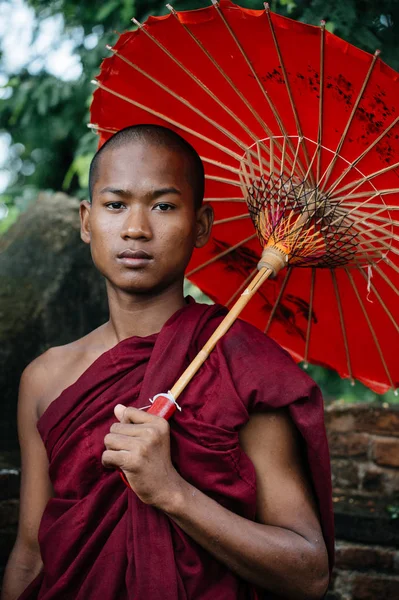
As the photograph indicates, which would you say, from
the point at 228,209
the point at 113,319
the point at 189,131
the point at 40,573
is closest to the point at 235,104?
the point at 189,131

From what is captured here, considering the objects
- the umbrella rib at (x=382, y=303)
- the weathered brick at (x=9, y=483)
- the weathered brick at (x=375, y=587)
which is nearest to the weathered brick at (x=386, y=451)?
the weathered brick at (x=375, y=587)

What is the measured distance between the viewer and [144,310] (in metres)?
2.31

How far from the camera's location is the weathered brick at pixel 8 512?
294 centimetres

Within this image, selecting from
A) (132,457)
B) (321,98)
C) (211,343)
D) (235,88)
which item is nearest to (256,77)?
(235,88)

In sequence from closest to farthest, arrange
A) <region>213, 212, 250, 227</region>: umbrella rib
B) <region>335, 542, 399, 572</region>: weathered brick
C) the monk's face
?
the monk's face, <region>213, 212, 250, 227</region>: umbrella rib, <region>335, 542, 399, 572</region>: weathered brick

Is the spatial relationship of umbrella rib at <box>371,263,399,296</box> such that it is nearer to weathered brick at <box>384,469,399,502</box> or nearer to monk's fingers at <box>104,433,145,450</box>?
monk's fingers at <box>104,433,145,450</box>

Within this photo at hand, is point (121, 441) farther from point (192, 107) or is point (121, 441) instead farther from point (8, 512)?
point (8, 512)

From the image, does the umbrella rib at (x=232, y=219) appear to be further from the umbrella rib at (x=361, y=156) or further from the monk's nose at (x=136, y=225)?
the monk's nose at (x=136, y=225)

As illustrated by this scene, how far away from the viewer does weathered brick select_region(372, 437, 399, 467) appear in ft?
11.7

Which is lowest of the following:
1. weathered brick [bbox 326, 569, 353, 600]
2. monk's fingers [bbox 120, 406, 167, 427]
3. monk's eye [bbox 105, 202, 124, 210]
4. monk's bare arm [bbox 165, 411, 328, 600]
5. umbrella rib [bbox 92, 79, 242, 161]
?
weathered brick [bbox 326, 569, 353, 600]

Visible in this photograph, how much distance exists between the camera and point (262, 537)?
6.27 ft

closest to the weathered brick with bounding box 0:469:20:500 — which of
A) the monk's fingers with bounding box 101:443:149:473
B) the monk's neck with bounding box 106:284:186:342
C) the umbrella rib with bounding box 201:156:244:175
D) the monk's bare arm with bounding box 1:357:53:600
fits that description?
the monk's bare arm with bounding box 1:357:53:600

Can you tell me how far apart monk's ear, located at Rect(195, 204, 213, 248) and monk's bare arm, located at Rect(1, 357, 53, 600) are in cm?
68

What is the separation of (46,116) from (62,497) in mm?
3976
